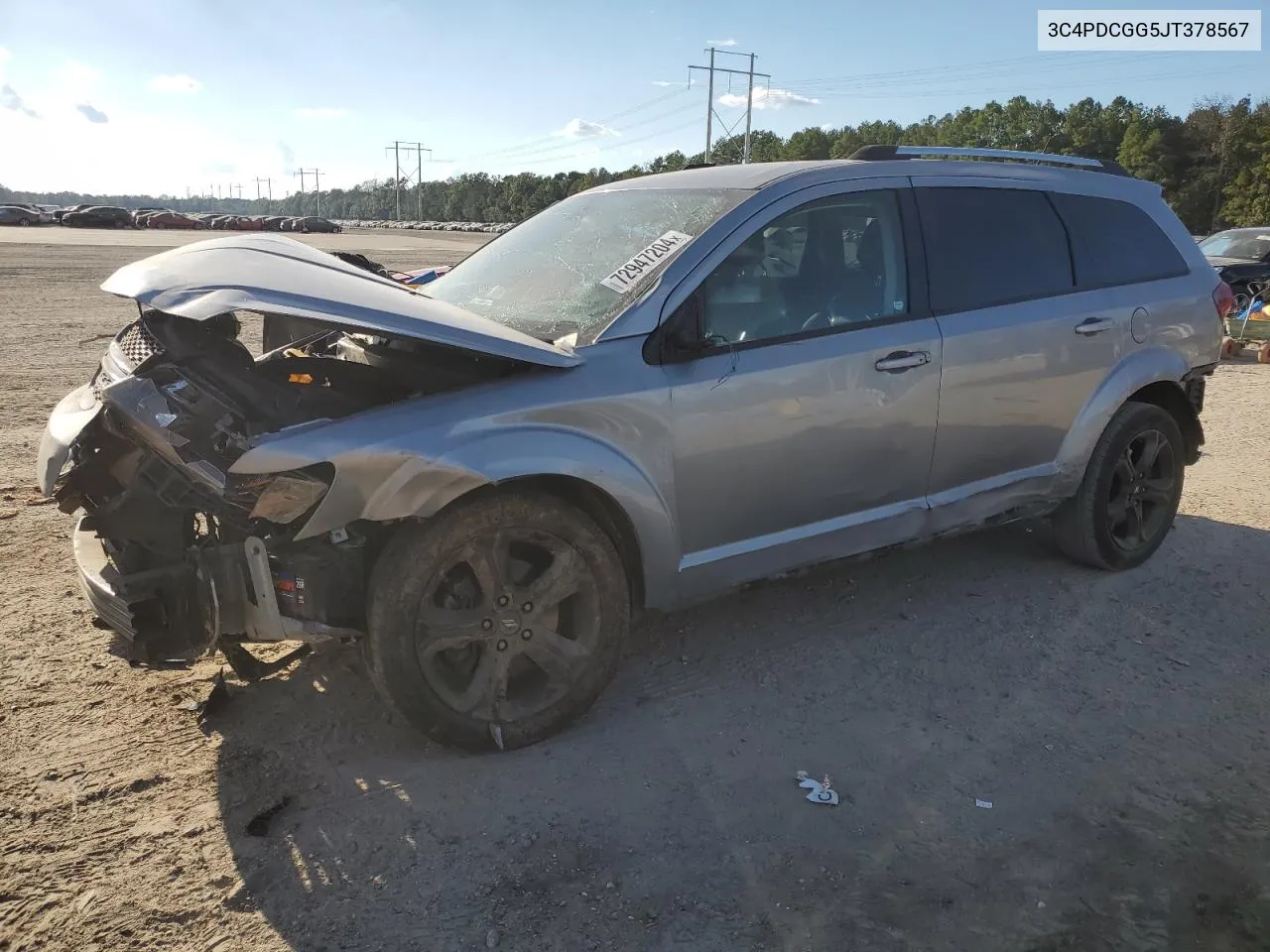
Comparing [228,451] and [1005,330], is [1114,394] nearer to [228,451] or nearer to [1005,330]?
[1005,330]

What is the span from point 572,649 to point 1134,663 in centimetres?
242

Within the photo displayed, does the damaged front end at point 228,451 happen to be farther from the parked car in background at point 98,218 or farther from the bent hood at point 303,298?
the parked car in background at point 98,218

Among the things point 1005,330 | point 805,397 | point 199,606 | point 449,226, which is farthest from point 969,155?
point 449,226

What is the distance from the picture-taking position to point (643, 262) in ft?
11.6

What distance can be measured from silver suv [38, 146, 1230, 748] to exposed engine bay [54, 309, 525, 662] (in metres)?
0.01

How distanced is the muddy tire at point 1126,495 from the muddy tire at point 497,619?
8.76 ft

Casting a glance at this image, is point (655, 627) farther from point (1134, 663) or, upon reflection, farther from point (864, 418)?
point (1134, 663)

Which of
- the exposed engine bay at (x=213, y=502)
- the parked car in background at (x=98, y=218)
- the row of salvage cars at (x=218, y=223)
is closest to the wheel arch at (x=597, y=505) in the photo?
the exposed engine bay at (x=213, y=502)

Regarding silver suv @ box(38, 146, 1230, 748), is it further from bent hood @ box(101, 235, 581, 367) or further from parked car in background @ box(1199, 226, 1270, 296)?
parked car in background @ box(1199, 226, 1270, 296)

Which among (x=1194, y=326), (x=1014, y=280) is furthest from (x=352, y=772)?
(x=1194, y=326)

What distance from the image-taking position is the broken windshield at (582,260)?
349 cm

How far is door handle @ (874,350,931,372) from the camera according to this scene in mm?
3744

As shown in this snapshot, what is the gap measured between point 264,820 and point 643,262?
2.27m

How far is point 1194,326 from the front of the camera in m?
4.90
